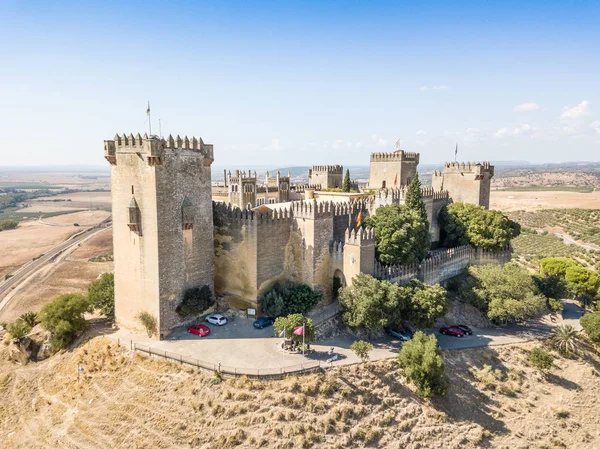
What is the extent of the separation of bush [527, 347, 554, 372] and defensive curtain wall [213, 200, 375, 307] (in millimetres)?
12571

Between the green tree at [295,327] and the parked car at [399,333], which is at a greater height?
the green tree at [295,327]

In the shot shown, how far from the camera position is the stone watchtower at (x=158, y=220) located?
2647 cm

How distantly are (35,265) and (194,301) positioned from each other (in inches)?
2101

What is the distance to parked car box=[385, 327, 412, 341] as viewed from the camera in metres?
29.0

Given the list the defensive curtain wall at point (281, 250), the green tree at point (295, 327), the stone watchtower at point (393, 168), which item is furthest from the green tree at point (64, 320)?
the stone watchtower at point (393, 168)

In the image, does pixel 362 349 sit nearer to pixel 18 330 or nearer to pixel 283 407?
pixel 283 407

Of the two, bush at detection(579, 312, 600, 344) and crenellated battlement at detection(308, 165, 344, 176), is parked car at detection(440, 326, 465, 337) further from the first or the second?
crenellated battlement at detection(308, 165, 344, 176)

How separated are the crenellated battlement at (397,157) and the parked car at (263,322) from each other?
76.7ft

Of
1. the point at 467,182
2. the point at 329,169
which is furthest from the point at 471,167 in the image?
the point at 329,169

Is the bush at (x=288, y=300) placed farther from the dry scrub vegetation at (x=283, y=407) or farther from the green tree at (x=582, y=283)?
the green tree at (x=582, y=283)

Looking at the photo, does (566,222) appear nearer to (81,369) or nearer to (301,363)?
(301,363)

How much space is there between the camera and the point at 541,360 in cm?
2894

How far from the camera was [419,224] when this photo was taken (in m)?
Answer: 33.7

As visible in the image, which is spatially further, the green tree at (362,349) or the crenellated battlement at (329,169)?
the crenellated battlement at (329,169)
